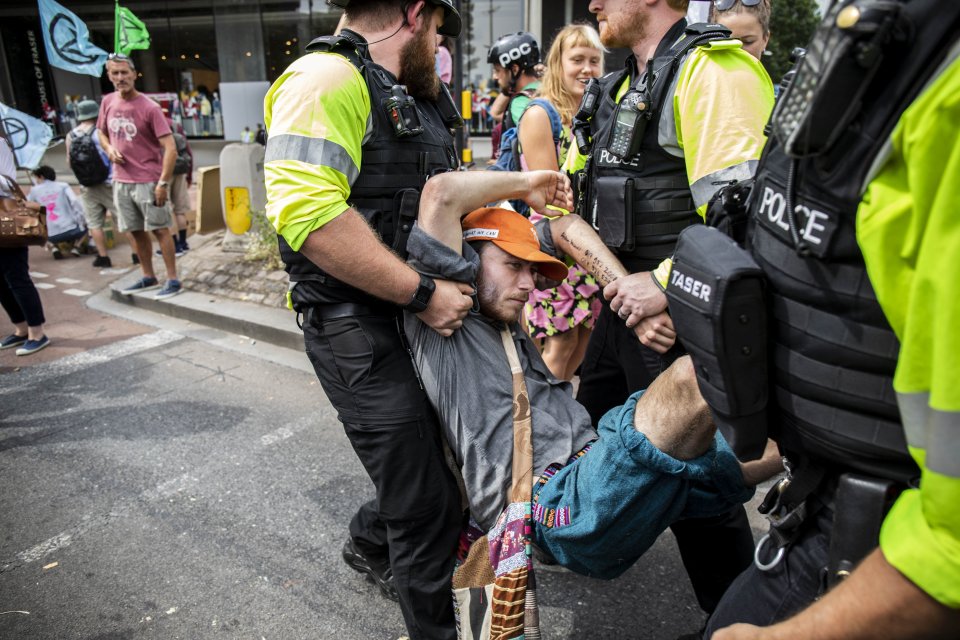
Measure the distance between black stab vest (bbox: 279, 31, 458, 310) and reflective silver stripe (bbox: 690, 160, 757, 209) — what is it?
80cm

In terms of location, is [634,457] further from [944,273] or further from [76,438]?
[76,438]

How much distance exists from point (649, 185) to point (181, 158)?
7.87 metres

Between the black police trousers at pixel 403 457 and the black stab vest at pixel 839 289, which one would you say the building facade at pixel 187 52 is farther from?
the black stab vest at pixel 839 289

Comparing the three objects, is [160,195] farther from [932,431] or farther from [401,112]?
[932,431]

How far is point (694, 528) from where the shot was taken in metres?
1.94

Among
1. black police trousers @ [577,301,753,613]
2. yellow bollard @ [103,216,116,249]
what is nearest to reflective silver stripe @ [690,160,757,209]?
black police trousers @ [577,301,753,613]

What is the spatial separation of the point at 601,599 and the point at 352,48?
212 centimetres

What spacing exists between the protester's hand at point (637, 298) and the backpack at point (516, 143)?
128cm

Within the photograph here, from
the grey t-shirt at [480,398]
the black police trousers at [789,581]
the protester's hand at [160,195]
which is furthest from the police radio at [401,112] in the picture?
the protester's hand at [160,195]

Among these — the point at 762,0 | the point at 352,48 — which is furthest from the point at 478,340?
the point at 762,0

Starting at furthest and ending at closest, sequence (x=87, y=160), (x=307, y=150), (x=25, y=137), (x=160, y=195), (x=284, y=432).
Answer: (x=87, y=160), (x=25, y=137), (x=160, y=195), (x=284, y=432), (x=307, y=150)

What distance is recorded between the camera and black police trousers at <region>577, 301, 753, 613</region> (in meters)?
1.91

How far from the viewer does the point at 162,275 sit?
714cm

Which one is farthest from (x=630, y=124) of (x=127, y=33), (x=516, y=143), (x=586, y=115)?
(x=127, y=33)
